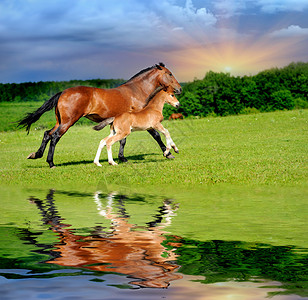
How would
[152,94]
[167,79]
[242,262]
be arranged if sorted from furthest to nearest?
[167,79] < [152,94] < [242,262]

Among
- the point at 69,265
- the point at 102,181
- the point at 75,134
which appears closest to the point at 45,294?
the point at 69,265

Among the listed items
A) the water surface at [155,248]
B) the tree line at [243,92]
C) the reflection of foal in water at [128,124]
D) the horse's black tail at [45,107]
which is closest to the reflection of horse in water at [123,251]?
the water surface at [155,248]

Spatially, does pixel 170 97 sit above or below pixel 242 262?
above

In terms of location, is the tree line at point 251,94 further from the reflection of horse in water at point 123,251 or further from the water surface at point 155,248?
the reflection of horse in water at point 123,251

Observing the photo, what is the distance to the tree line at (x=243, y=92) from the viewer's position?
54156mm

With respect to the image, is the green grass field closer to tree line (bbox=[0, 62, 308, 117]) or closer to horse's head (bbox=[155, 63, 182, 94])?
horse's head (bbox=[155, 63, 182, 94])

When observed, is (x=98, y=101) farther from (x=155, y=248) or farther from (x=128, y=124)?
(x=155, y=248)

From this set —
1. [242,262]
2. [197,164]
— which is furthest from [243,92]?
[242,262]

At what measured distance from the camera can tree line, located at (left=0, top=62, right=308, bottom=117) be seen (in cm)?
5416

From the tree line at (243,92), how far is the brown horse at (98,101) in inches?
1366

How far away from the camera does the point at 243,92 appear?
54469mm

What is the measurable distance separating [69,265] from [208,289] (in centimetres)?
133

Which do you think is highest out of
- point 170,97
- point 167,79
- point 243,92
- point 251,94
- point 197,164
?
point 243,92

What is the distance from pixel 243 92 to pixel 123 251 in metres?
50.9
